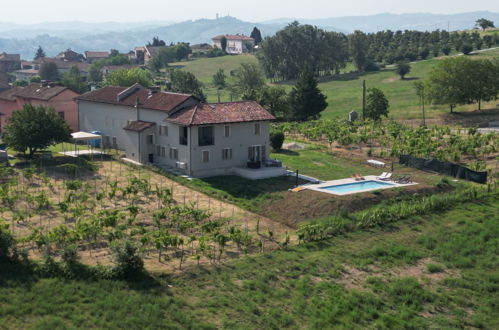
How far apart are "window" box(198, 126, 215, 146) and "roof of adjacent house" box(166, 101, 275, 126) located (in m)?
Result: 0.80

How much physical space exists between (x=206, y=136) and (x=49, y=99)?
27.3m

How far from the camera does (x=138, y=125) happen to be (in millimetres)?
53250

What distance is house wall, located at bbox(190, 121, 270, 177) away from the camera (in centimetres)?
4850

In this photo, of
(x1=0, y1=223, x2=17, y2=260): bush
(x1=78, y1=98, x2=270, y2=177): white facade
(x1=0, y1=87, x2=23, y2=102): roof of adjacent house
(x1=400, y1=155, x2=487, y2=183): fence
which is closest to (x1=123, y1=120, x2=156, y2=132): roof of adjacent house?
(x1=78, y1=98, x2=270, y2=177): white facade

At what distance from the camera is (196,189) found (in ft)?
146

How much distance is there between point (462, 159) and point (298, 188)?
61.4ft

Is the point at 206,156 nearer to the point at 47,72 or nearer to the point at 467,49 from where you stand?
the point at 467,49

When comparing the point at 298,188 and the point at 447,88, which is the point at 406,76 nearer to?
the point at 447,88

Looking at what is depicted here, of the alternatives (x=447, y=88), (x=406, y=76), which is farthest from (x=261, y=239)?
(x=406, y=76)

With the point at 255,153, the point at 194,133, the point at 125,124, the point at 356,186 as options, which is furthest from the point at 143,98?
the point at 356,186

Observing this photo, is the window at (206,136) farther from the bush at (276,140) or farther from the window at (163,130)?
the bush at (276,140)

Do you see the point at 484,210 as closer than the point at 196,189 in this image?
Yes

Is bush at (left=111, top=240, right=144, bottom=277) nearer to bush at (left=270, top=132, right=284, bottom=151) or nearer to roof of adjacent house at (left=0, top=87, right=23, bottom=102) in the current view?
bush at (left=270, top=132, right=284, bottom=151)

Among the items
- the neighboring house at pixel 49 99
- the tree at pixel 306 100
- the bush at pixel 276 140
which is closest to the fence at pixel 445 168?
the bush at pixel 276 140
